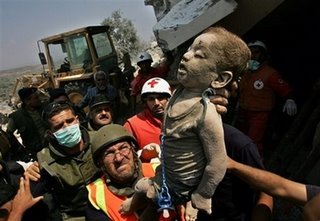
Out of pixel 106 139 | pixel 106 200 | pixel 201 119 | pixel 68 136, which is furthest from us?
pixel 68 136

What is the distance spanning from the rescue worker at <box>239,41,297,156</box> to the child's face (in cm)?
278

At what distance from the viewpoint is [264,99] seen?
4.23 m

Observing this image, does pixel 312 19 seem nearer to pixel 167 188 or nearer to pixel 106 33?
pixel 167 188

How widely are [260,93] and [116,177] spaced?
2.52 m

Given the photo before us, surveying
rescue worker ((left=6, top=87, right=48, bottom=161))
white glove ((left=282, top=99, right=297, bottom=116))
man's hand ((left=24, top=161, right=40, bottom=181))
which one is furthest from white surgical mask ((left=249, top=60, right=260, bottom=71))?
rescue worker ((left=6, top=87, right=48, bottom=161))

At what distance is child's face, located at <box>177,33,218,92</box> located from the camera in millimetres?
1443

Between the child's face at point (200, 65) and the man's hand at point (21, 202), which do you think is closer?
the child's face at point (200, 65)

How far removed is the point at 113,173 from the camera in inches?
89.5

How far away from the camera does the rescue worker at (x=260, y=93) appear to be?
413 centimetres

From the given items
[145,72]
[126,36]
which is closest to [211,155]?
[145,72]

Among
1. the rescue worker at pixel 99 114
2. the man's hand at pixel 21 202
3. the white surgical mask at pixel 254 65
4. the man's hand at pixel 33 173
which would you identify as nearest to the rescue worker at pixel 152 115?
the rescue worker at pixel 99 114

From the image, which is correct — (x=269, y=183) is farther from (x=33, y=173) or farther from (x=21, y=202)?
(x=33, y=173)

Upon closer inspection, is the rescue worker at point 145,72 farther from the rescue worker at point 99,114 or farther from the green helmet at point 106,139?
the green helmet at point 106,139

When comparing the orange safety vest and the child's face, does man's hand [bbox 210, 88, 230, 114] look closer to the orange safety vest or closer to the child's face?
the child's face
